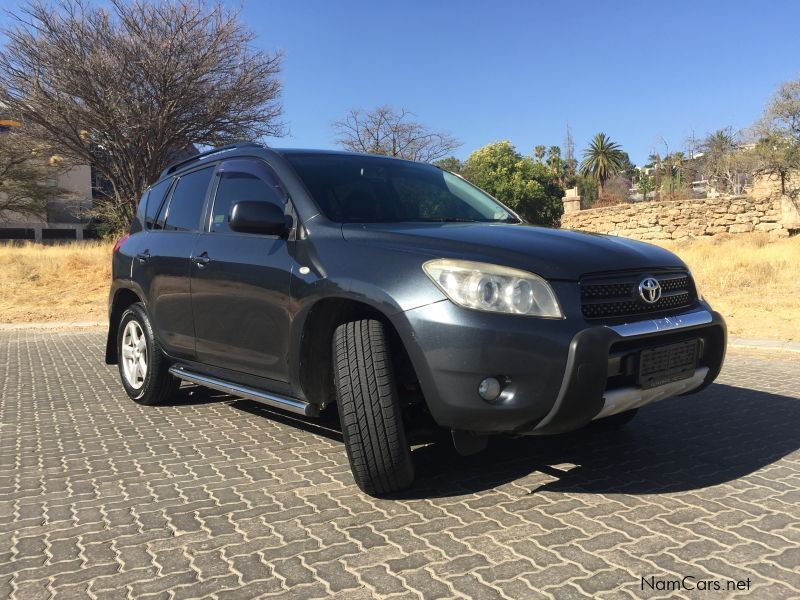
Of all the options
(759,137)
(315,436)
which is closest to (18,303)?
(315,436)

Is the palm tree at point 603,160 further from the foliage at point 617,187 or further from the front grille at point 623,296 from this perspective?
the front grille at point 623,296

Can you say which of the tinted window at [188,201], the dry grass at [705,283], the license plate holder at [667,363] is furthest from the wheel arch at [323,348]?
the dry grass at [705,283]

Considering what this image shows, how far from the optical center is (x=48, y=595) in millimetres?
2328

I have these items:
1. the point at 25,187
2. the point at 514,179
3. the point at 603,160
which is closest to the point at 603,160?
the point at 603,160

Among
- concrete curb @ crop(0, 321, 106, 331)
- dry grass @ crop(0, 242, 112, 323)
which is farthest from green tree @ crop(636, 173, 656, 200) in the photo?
concrete curb @ crop(0, 321, 106, 331)

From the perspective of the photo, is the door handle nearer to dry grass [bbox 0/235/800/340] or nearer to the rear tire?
the rear tire

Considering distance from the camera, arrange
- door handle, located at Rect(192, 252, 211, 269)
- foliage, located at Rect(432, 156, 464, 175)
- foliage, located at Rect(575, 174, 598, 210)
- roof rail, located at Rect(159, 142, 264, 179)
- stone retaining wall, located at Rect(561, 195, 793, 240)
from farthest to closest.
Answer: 1. foliage, located at Rect(575, 174, 598, 210)
2. foliage, located at Rect(432, 156, 464, 175)
3. stone retaining wall, located at Rect(561, 195, 793, 240)
4. roof rail, located at Rect(159, 142, 264, 179)
5. door handle, located at Rect(192, 252, 211, 269)

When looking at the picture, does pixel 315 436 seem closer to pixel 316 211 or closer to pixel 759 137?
pixel 316 211

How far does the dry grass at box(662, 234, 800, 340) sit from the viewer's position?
9.69 meters

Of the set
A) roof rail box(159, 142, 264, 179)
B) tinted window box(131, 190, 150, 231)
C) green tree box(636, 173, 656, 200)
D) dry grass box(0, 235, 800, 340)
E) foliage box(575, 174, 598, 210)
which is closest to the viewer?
roof rail box(159, 142, 264, 179)

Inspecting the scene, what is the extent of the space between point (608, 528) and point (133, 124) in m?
18.6

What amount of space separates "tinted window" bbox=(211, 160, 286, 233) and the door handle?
185mm

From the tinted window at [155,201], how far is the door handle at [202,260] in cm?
122

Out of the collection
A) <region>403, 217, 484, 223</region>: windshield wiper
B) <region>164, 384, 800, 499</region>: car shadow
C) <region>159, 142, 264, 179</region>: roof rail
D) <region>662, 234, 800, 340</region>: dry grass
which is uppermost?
<region>159, 142, 264, 179</region>: roof rail
